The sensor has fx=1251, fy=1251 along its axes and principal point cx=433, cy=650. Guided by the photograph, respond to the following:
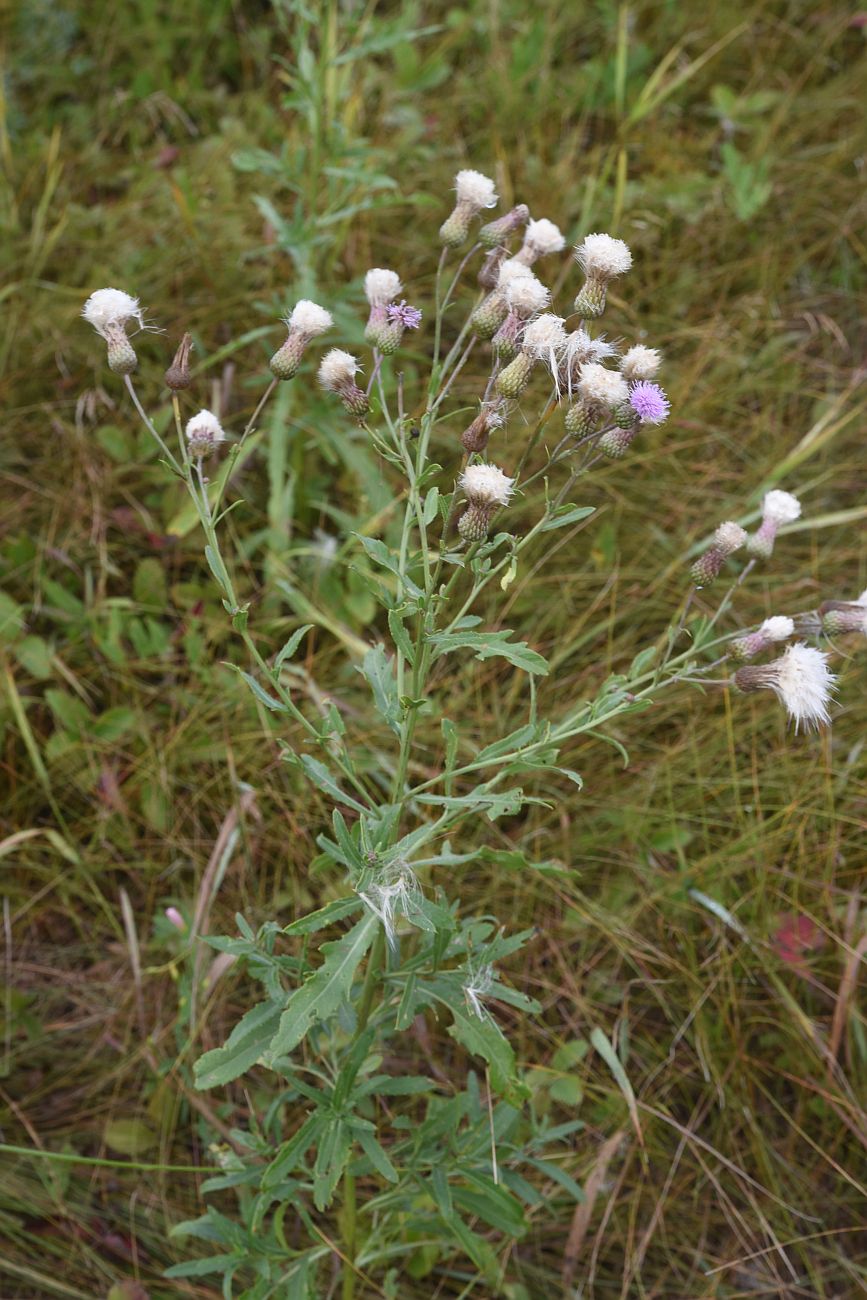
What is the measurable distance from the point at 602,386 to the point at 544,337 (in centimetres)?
10

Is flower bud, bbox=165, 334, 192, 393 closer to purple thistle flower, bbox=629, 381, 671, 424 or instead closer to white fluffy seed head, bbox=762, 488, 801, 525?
purple thistle flower, bbox=629, 381, 671, 424

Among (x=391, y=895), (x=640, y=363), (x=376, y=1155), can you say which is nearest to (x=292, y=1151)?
(x=376, y=1155)

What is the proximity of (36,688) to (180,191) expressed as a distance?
4.50 ft

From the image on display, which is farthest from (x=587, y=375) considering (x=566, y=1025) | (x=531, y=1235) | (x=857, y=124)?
(x=857, y=124)

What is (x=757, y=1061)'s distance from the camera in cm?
238

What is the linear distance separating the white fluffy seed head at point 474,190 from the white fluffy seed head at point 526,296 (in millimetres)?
269

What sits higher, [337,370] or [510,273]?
[510,273]

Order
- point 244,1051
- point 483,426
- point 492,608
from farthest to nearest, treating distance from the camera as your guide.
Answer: point 492,608, point 244,1051, point 483,426

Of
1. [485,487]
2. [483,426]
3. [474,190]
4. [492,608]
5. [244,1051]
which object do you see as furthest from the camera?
[492,608]

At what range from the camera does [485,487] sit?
151cm

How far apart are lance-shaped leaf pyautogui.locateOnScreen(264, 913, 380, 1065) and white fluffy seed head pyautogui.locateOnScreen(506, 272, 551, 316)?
0.84 meters

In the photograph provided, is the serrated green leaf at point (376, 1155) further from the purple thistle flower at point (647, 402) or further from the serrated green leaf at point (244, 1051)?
the purple thistle flower at point (647, 402)

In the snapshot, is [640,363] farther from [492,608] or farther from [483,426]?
[492,608]

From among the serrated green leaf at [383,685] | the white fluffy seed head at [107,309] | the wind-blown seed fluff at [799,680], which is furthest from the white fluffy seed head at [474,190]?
the wind-blown seed fluff at [799,680]
